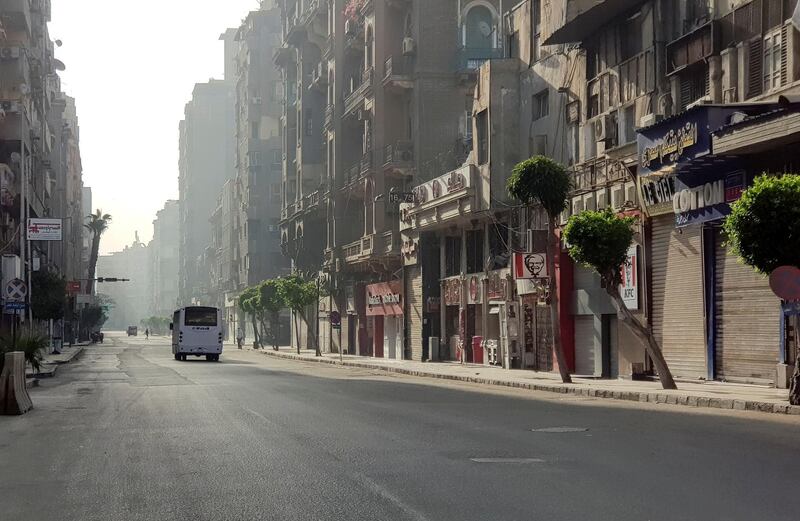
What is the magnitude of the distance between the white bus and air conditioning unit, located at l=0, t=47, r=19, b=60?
20.0m

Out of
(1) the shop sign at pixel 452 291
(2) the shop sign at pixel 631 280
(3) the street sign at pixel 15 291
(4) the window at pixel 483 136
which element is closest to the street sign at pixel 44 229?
(3) the street sign at pixel 15 291

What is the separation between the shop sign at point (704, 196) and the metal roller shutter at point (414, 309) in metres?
27.2

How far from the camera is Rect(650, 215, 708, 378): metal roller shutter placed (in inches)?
1163

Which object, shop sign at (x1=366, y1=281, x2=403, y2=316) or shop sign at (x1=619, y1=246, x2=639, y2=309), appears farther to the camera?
shop sign at (x1=366, y1=281, x2=403, y2=316)

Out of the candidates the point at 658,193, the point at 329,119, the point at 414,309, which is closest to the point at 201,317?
the point at 414,309

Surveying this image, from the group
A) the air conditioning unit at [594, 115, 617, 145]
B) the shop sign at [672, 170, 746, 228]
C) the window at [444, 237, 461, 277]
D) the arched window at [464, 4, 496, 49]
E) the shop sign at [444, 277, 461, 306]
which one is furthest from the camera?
the arched window at [464, 4, 496, 49]

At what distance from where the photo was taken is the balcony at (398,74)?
5806 centimetres

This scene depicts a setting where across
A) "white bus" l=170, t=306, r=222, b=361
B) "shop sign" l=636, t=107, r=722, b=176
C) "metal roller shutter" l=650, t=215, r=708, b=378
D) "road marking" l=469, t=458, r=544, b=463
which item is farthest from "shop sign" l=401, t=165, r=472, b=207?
"road marking" l=469, t=458, r=544, b=463

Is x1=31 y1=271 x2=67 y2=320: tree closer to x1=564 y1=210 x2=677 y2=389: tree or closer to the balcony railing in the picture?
the balcony railing

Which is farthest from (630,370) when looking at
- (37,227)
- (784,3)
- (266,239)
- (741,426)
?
(266,239)

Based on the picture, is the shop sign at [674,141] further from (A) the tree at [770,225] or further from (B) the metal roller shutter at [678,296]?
(A) the tree at [770,225]

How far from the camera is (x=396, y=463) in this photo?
11359 mm

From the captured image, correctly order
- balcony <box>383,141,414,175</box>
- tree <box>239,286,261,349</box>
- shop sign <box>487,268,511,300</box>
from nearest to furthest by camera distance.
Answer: shop sign <box>487,268,511,300</box>
balcony <box>383,141,414,175</box>
tree <box>239,286,261,349</box>

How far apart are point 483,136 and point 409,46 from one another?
47.7 feet
